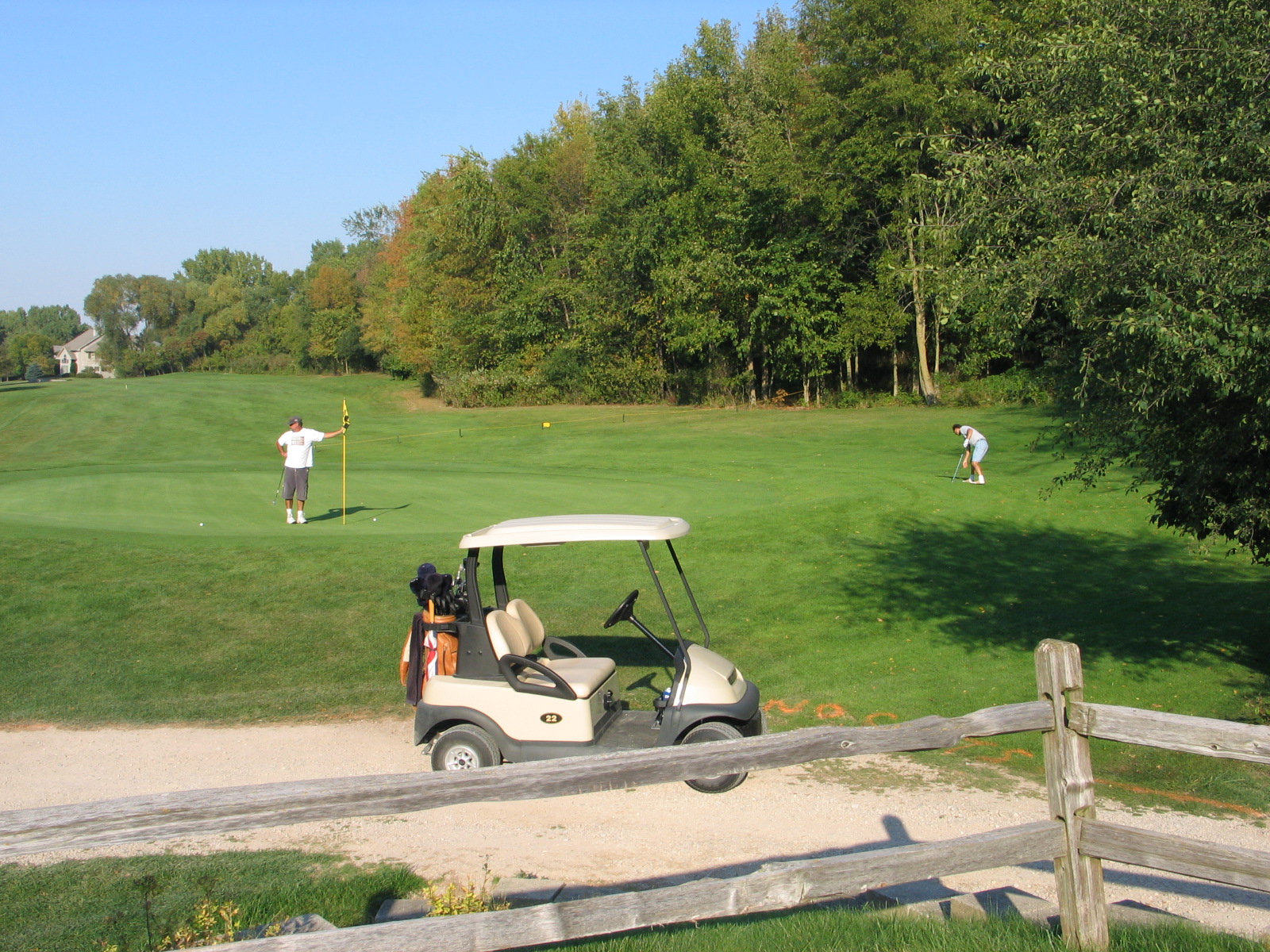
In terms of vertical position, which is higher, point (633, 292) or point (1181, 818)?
point (633, 292)

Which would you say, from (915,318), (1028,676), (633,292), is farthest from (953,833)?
(633,292)

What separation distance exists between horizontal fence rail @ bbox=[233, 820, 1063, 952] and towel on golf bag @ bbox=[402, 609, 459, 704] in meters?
4.30

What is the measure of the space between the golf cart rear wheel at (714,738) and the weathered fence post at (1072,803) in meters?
3.32

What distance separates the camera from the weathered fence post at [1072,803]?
14.5 ft

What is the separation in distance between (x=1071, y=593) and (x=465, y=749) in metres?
10.4

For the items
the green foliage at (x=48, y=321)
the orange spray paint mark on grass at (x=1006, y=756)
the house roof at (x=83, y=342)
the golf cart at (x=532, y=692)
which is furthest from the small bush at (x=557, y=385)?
the green foliage at (x=48, y=321)

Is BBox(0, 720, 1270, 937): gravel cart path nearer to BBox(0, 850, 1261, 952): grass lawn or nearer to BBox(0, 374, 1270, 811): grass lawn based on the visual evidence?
BBox(0, 850, 1261, 952): grass lawn

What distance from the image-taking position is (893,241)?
4397 centimetres

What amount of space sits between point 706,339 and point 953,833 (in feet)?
135

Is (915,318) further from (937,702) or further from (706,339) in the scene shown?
(937,702)

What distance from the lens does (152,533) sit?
16.0 meters

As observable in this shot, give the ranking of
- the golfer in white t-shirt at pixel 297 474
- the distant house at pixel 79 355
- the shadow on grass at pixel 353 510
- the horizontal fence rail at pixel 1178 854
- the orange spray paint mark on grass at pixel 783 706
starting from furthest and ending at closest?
1. the distant house at pixel 79 355
2. the shadow on grass at pixel 353 510
3. the golfer in white t-shirt at pixel 297 474
4. the orange spray paint mark on grass at pixel 783 706
5. the horizontal fence rail at pixel 1178 854

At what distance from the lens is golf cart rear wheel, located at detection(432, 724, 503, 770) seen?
25.1 ft

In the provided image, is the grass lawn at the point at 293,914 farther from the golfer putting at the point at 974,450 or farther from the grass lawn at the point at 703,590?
the golfer putting at the point at 974,450
